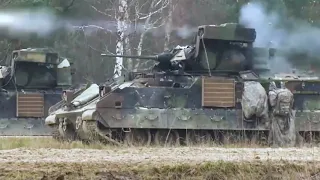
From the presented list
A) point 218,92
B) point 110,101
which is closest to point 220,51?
point 218,92

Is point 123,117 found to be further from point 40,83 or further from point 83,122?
point 40,83

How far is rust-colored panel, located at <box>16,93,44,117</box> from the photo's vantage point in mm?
26109

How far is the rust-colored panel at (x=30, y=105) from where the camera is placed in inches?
1028

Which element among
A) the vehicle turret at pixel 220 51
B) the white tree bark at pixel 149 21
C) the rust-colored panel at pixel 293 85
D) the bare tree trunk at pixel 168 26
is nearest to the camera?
the rust-colored panel at pixel 293 85

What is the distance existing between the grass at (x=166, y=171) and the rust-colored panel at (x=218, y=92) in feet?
30.4

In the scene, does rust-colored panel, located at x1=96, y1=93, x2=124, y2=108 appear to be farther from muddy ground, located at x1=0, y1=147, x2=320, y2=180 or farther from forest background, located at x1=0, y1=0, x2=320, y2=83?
muddy ground, located at x1=0, y1=147, x2=320, y2=180

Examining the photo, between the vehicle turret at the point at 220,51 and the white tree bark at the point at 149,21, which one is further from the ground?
the white tree bark at the point at 149,21

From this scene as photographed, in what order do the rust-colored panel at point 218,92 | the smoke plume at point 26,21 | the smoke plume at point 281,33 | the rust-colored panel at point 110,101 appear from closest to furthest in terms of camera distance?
the rust-colored panel at point 110,101
the rust-colored panel at point 218,92
the smoke plume at point 281,33
the smoke plume at point 26,21

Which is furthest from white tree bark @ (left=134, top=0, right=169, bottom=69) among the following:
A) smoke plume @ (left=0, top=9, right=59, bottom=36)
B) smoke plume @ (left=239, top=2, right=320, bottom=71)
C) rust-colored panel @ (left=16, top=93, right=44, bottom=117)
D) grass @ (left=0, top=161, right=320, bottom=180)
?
grass @ (left=0, top=161, right=320, bottom=180)

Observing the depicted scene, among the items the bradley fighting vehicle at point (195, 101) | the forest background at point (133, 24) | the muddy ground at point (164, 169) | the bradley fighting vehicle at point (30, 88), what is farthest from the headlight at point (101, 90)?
the muddy ground at point (164, 169)

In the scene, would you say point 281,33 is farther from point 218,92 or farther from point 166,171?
point 166,171

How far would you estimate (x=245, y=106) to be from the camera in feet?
64.4

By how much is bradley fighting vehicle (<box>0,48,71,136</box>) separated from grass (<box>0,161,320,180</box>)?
16.1m

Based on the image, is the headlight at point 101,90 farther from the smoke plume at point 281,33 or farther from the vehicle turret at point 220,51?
the smoke plume at point 281,33
